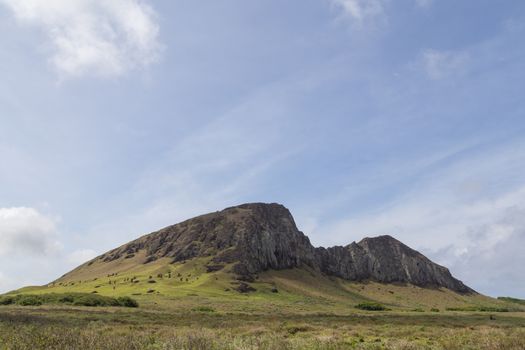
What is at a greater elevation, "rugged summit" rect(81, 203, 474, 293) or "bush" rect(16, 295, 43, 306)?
"rugged summit" rect(81, 203, 474, 293)

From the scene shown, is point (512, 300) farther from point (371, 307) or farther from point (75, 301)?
point (75, 301)

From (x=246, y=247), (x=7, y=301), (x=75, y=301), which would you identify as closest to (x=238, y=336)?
(x=75, y=301)

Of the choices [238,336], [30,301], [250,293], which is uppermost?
[250,293]

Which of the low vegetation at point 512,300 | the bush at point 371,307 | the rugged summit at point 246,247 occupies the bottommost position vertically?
the bush at point 371,307

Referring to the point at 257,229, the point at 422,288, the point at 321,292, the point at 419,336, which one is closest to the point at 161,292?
the point at 321,292

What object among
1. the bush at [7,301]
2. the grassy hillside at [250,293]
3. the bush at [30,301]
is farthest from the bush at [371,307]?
the bush at [7,301]

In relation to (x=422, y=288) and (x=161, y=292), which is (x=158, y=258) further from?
(x=422, y=288)

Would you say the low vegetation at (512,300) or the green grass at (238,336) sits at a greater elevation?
the low vegetation at (512,300)

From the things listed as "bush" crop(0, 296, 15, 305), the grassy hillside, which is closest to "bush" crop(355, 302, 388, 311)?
the grassy hillside

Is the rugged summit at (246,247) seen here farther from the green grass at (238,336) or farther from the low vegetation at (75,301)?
the green grass at (238,336)

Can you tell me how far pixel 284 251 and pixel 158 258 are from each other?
170ft

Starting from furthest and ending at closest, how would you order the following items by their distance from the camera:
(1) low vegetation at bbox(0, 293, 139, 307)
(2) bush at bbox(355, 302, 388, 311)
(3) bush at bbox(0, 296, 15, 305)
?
(2) bush at bbox(355, 302, 388, 311), (3) bush at bbox(0, 296, 15, 305), (1) low vegetation at bbox(0, 293, 139, 307)

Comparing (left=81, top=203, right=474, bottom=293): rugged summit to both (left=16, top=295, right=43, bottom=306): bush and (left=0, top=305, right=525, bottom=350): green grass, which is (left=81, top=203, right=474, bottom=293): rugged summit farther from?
(left=0, top=305, right=525, bottom=350): green grass

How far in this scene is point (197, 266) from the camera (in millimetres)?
149375
